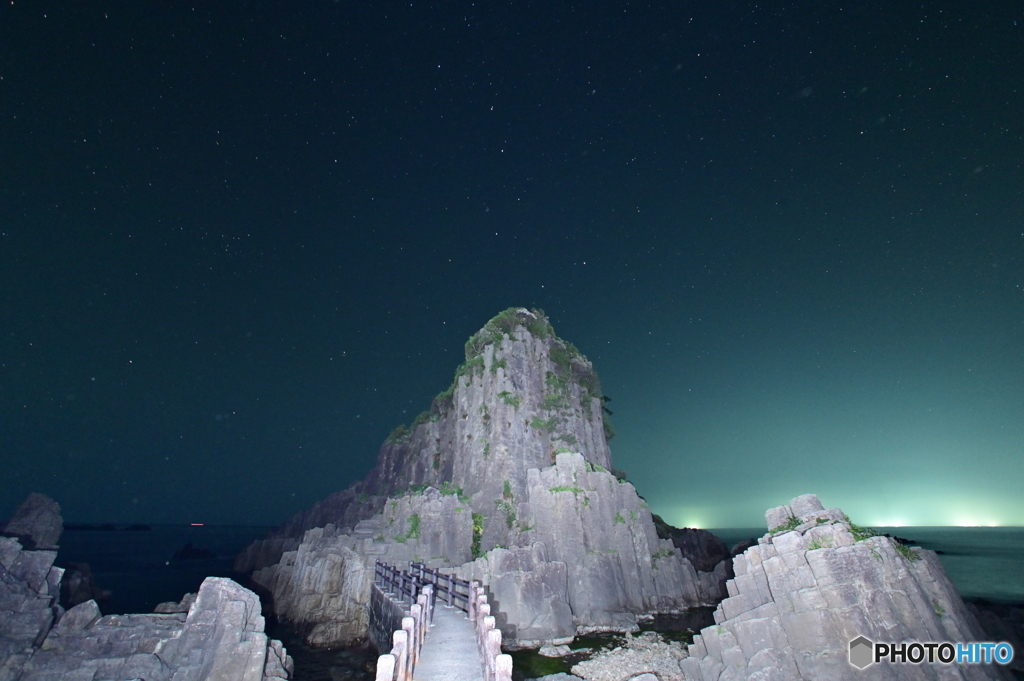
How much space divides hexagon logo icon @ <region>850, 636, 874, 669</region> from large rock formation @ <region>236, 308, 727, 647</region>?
17593 millimetres

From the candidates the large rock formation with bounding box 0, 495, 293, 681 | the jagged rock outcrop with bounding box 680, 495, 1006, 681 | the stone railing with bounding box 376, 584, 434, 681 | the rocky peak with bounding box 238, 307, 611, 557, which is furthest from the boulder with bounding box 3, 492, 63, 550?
the jagged rock outcrop with bounding box 680, 495, 1006, 681

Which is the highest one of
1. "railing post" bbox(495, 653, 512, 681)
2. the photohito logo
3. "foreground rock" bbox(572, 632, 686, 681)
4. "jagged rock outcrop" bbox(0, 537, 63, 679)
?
"jagged rock outcrop" bbox(0, 537, 63, 679)

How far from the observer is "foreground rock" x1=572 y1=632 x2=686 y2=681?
20.4 m

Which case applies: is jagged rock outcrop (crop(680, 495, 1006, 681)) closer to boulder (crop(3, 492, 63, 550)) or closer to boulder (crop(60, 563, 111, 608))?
boulder (crop(60, 563, 111, 608))

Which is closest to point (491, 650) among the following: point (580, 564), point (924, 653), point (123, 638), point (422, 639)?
point (422, 639)

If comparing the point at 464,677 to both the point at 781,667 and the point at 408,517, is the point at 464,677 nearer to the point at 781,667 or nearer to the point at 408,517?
the point at 781,667

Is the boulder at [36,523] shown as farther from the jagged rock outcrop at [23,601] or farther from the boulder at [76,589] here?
the jagged rock outcrop at [23,601]

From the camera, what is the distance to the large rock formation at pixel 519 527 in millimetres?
28172

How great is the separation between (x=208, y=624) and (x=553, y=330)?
42735 millimetres

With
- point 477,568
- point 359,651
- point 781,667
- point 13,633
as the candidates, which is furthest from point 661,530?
point 13,633

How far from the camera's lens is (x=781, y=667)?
536 inches

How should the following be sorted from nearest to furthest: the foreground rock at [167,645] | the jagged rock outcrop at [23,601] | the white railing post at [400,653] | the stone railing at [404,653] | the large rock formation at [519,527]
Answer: the stone railing at [404,653] → the white railing post at [400,653] → the foreground rock at [167,645] → the jagged rock outcrop at [23,601] → the large rock formation at [519,527]

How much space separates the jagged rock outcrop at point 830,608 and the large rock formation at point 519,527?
14597 mm

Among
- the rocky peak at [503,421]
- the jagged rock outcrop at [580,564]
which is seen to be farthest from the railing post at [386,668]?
the rocky peak at [503,421]
